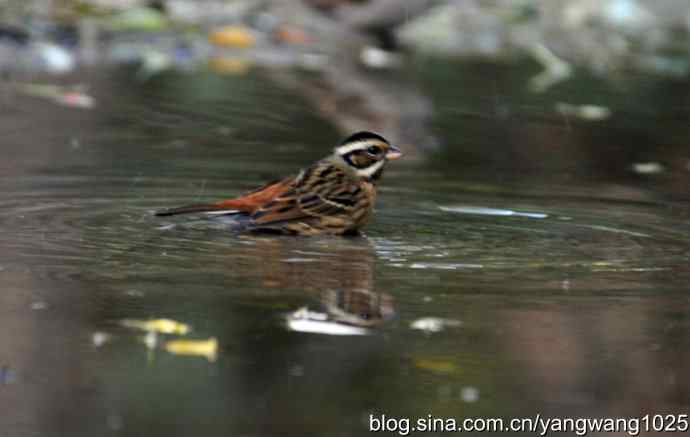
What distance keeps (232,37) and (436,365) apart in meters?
12.7

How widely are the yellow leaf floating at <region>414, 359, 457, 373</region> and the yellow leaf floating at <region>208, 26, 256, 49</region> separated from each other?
12447 millimetres

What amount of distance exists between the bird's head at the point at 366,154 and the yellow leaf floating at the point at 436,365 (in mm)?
3200

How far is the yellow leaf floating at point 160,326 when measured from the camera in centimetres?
633

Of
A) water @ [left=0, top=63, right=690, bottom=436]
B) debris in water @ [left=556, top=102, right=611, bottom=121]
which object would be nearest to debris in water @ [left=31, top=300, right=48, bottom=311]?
water @ [left=0, top=63, right=690, bottom=436]

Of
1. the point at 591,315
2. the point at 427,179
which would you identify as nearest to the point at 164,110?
the point at 427,179

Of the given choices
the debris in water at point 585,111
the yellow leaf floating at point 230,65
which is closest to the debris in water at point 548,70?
the debris in water at point 585,111

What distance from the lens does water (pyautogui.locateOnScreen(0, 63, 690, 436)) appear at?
5543 millimetres

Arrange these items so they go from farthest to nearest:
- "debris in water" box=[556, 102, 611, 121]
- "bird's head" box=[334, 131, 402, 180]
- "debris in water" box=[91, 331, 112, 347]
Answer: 1. "debris in water" box=[556, 102, 611, 121]
2. "bird's head" box=[334, 131, 402, 180]
3. "debris in water" box=[91, 331, 112, 347]

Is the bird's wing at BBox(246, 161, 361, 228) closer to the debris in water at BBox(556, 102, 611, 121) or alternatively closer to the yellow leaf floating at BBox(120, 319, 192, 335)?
the yellow leaf floating at BBox(120, 319, 192, 335)

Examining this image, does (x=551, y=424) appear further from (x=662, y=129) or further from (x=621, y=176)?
(x=662, y=129)

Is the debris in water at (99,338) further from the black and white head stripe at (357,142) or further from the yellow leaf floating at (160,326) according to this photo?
the black and white head stripe at (357,142)

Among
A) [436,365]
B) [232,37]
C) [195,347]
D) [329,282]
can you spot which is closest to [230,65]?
[232,37]

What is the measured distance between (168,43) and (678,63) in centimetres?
543

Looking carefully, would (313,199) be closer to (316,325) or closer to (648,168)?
(316,325)
